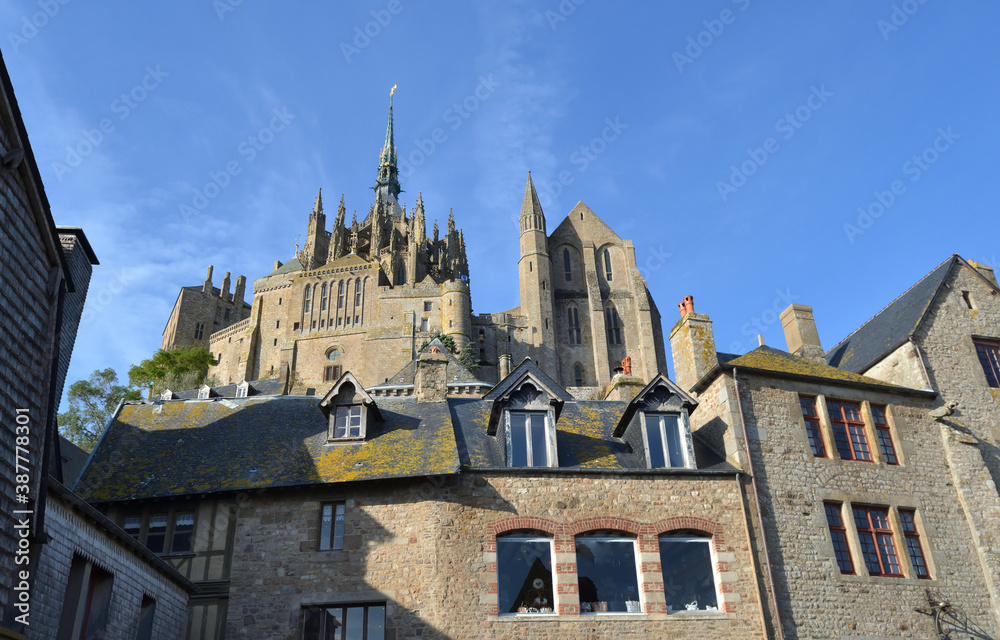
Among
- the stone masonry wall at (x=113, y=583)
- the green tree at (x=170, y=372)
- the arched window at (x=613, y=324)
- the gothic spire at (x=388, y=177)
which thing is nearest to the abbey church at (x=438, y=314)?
the arched window at (x=613, y=324)

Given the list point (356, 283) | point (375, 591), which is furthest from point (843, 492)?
point (356, 283)

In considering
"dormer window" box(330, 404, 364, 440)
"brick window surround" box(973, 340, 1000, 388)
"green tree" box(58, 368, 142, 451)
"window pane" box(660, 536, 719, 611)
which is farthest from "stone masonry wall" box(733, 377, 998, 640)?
"green tree" box(58, 368, 142, 451)

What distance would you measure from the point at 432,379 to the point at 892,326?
447 inches

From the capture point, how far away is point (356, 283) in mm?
74688

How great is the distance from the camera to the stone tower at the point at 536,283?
2847 inches

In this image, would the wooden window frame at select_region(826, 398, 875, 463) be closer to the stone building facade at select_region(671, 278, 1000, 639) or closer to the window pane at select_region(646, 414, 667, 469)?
the stone building facade at select_region(671, 278, 1000, 639)

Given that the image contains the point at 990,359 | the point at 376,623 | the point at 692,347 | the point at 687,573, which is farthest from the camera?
the point at 990,359

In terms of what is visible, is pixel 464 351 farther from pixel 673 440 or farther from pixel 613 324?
pixel 673 440

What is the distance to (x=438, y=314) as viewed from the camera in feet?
232

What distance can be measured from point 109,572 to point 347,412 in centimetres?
602

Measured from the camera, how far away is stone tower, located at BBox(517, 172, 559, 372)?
237ft

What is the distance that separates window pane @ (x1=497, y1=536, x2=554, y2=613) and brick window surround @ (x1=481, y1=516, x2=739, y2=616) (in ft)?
0.52

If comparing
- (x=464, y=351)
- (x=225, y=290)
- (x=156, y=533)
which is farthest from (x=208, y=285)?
(x=156, y=533)

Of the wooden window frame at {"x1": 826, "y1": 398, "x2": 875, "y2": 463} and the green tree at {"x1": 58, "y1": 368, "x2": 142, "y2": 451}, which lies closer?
the wooden window frame at {"x1": 826, "y1": 398, "x2": 875, "y2": 463}
